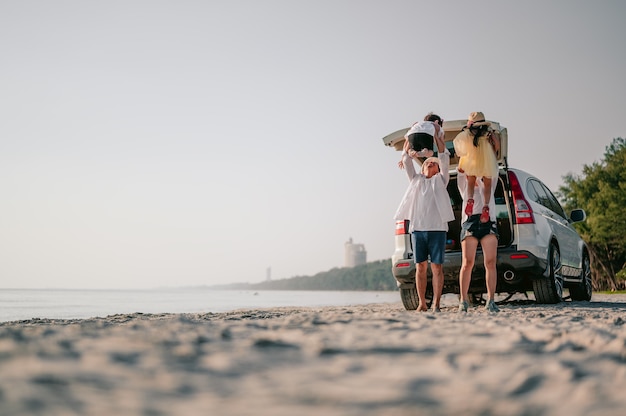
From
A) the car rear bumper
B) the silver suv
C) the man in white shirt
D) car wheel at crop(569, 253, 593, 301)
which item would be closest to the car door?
the silver suv

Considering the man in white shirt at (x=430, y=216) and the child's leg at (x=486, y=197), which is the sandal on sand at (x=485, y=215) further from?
the man in white shirt at (x=430, y=216)

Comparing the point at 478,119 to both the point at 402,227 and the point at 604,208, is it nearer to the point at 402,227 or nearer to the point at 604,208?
the point at 402,227

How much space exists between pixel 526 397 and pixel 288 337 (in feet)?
4.34

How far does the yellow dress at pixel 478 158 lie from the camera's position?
6703 millimetres

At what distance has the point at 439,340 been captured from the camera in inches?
120

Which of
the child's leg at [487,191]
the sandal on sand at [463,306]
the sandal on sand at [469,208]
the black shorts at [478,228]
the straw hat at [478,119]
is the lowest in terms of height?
the sandal on sand at [463,306]

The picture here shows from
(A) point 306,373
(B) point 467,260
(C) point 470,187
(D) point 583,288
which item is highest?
(C) point 470,187

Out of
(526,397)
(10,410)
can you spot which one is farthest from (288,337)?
(10,410)

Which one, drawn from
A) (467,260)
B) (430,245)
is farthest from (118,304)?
(467,260)

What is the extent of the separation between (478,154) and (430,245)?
1.20 metres

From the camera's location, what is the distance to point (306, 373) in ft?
7.35

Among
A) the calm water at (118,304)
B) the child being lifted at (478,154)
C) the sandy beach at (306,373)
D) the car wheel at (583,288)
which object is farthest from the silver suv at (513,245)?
the calm water at (118,304)

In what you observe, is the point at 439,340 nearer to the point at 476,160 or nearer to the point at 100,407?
the point at 100,407

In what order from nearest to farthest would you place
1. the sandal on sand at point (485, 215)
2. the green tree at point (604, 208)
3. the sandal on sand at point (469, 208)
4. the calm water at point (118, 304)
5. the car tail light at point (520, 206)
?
the sandal on sand at point (485, 215) → the sandal on sand at point (469, 208) → the car tail light at point (520, 206) → the calm water at point (118, 304) → the green tree at point (604, 208)
